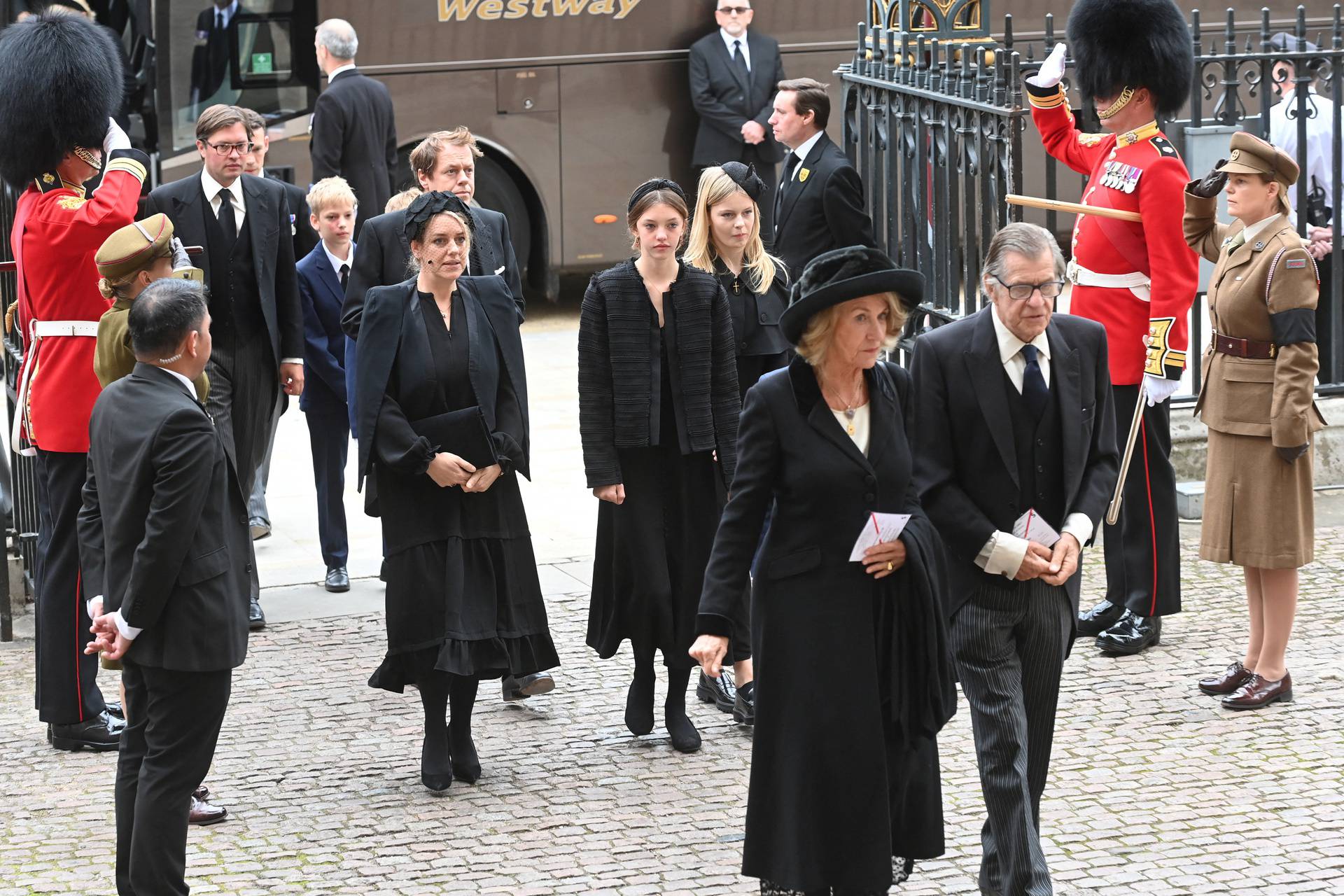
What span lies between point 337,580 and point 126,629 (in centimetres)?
347

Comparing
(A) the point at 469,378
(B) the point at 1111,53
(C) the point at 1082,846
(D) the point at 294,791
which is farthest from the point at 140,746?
(B) the point at 1111,53

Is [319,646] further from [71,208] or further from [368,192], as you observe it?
[368,192]

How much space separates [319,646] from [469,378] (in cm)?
187

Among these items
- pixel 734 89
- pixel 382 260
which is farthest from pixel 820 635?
pixel 734 89

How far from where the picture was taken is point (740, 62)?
1363 centimetres

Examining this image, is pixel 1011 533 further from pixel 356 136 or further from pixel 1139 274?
pixel 356 136

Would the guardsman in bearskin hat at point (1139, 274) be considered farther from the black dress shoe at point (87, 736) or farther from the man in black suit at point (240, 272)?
the black dress shoe at point (87, 736)

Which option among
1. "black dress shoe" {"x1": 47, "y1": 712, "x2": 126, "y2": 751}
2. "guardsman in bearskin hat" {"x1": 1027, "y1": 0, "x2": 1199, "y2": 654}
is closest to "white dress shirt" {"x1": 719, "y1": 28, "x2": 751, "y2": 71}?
"guardsman in bearskin hat" {"x1": 1027, "y1": 0, "x2": 1199, "y2": 654}

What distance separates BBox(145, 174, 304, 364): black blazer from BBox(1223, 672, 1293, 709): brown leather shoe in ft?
12.3

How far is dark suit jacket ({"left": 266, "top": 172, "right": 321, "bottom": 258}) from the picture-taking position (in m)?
7.84

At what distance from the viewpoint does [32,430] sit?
636 centimetres

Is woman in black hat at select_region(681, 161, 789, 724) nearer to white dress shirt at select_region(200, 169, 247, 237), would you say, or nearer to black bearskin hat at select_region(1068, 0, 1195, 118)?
black bearskin hat at select_region(1068, 0, 1195, 118)

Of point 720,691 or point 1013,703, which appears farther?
point 720,691

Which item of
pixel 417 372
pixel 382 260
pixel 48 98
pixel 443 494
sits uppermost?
pixel 48 98
